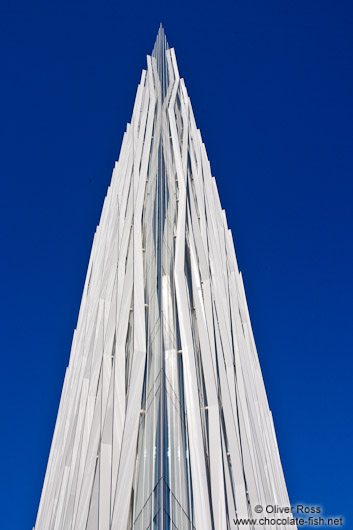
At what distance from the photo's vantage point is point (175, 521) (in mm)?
5852

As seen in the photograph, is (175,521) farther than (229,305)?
No

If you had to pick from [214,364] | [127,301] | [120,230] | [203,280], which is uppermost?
[120,230]

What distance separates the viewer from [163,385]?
7.00 metres

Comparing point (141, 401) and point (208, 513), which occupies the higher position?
point (141, 401)

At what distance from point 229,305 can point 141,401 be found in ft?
12.6

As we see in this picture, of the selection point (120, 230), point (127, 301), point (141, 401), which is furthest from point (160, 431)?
point (120, 230)

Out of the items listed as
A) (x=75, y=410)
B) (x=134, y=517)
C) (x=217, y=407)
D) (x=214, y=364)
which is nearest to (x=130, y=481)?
(x=134, y=517)

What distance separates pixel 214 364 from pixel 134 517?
8.94 feet

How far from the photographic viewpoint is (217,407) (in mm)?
6789

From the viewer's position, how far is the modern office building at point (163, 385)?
240 inches

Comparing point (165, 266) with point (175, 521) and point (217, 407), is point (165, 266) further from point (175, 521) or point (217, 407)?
point (175, 521)

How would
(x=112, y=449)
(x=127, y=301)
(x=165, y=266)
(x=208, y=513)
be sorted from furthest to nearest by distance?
(x=165, y=266) < (x=127, y=301) < (x=112, y=449) < (x=208, y=513)

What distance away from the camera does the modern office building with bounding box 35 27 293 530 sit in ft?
20.0

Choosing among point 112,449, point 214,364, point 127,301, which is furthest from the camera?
point 127,301
